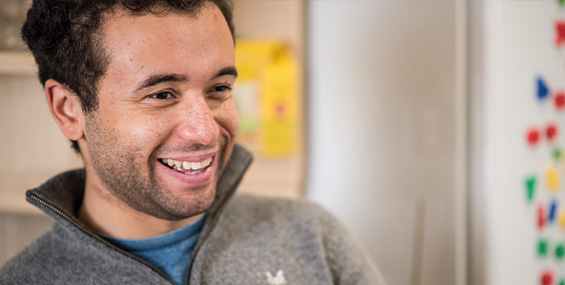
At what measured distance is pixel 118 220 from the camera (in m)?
1.10

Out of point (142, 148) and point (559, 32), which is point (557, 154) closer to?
point (559, 32)

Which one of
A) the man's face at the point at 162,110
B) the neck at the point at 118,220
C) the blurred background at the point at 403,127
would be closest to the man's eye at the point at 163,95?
the man's face at the point at 162,110

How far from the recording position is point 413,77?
1699mm

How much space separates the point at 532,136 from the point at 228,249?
0.80 meters

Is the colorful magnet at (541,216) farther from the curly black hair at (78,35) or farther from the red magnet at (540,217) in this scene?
the curly black hair at (78,35)

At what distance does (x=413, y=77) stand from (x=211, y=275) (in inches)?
37.4

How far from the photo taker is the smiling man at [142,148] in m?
0.97

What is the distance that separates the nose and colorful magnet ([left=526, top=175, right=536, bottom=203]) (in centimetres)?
83

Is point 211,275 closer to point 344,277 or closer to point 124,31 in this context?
point 344,277

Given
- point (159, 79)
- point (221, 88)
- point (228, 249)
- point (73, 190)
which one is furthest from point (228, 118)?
point (73, 190)

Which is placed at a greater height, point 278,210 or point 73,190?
point 73,190

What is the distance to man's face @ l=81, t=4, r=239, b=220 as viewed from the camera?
0.96 m

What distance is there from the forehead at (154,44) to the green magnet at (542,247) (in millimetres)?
953

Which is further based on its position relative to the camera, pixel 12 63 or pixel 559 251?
pixel 12 63
